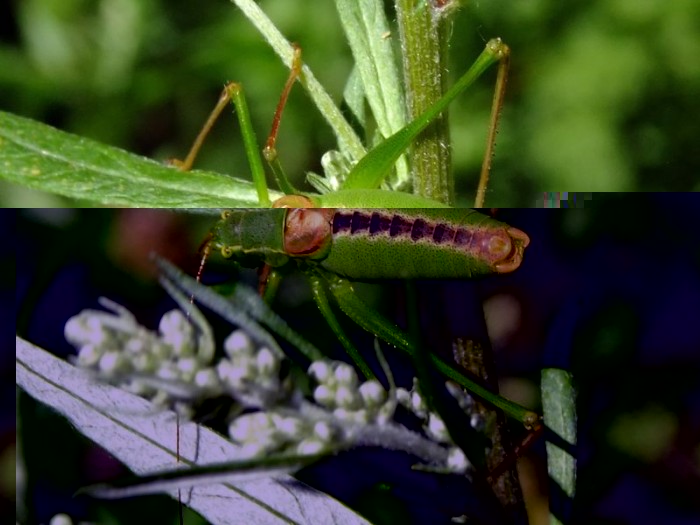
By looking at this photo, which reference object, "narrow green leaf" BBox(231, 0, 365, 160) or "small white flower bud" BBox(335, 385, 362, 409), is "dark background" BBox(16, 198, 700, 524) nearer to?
"small white flower bud" BBox(335, 385, 362, 409)

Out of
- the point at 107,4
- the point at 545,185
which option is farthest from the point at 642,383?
the point at 107,4

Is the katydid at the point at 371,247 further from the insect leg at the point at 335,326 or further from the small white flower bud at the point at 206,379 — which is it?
the small white flower bud at the point at 206,379

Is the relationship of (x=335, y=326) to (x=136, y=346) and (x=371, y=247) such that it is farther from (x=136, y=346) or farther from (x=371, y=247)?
(x=136, y=346)

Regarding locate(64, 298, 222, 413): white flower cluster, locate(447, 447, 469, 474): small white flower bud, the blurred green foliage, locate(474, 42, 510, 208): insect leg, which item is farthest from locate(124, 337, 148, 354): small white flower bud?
the blurred green foliage

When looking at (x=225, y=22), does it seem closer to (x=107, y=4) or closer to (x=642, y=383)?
(x=107, y=4)

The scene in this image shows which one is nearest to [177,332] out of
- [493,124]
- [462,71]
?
[493,124]
